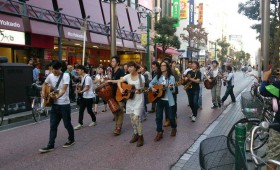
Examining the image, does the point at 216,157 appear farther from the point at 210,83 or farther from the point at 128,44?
the point at 128,44

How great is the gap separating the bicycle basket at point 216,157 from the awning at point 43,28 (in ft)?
47.0

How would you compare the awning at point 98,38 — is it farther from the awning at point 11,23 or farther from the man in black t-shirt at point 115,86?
the man in black t-shirt at point 115,86

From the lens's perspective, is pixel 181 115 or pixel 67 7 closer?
pixel 181 115

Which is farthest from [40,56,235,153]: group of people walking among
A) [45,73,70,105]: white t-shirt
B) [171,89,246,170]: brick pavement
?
[171,89,246,170]: brick pavement

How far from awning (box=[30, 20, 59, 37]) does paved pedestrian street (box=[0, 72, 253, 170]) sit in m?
8.18

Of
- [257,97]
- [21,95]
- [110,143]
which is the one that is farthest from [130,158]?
[21,95]

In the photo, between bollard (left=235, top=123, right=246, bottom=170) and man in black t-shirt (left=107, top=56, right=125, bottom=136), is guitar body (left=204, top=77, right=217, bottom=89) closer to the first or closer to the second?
man in black t-shirt (left=107, top=56, right=125, bottom=136)

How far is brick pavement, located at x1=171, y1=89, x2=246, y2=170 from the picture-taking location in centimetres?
543

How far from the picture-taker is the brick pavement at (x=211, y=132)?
5.43m

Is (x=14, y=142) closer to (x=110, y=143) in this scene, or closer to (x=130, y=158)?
(x=110, y=143)

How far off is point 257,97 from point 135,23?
24.6 m

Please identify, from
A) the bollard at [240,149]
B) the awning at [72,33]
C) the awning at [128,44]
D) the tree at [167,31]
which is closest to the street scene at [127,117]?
the bollard at [240,149]

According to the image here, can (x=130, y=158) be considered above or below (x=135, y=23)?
below

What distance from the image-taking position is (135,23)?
97.9 ft
